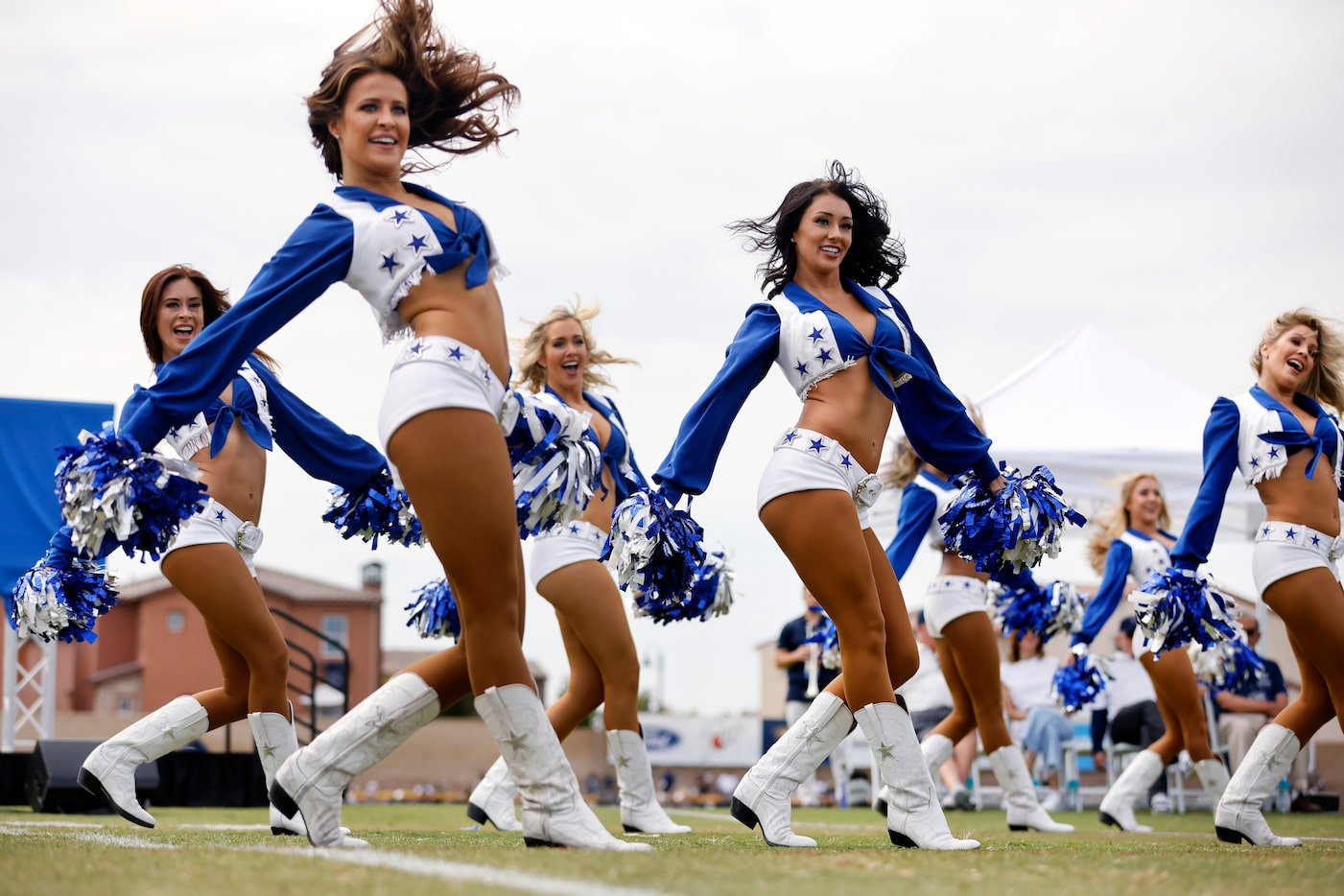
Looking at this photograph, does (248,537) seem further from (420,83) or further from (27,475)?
(27,475)

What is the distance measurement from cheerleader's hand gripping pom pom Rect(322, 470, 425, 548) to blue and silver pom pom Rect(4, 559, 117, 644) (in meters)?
0.90

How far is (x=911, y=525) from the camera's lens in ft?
26.0

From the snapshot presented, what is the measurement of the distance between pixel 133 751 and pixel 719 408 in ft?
9.03

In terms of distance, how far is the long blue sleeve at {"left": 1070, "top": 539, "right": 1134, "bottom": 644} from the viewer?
8602 mm

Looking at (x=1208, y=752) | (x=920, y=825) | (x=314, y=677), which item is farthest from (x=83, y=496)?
(x=314, y=677)

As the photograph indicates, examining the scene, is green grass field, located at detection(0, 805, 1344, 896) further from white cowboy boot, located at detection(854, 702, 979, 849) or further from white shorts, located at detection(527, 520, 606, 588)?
white shorts, located at detection(527, 520, 606, 588)

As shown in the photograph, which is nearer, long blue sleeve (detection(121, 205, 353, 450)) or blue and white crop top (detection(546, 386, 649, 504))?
long blue sleeve (detection(121, 205, 353, 450))

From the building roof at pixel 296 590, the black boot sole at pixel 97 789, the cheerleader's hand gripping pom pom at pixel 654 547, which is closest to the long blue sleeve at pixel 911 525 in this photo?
the cheerleader's hand gripping pom pom at pixel 654 547

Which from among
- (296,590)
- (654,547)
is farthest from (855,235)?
(296,590)

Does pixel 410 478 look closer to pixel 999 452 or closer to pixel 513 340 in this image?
pixel 513 340

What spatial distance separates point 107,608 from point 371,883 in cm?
281

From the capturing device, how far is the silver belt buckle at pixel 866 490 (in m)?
5.10

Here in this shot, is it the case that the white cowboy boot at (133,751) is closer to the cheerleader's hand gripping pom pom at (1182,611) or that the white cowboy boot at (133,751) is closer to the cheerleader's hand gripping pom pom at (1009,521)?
the cheerleader's hand gripping pom pom at (1009,521)

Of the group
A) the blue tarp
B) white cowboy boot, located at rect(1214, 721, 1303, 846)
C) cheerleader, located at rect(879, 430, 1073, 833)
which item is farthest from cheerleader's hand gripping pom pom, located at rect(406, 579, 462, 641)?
the blue tarp
